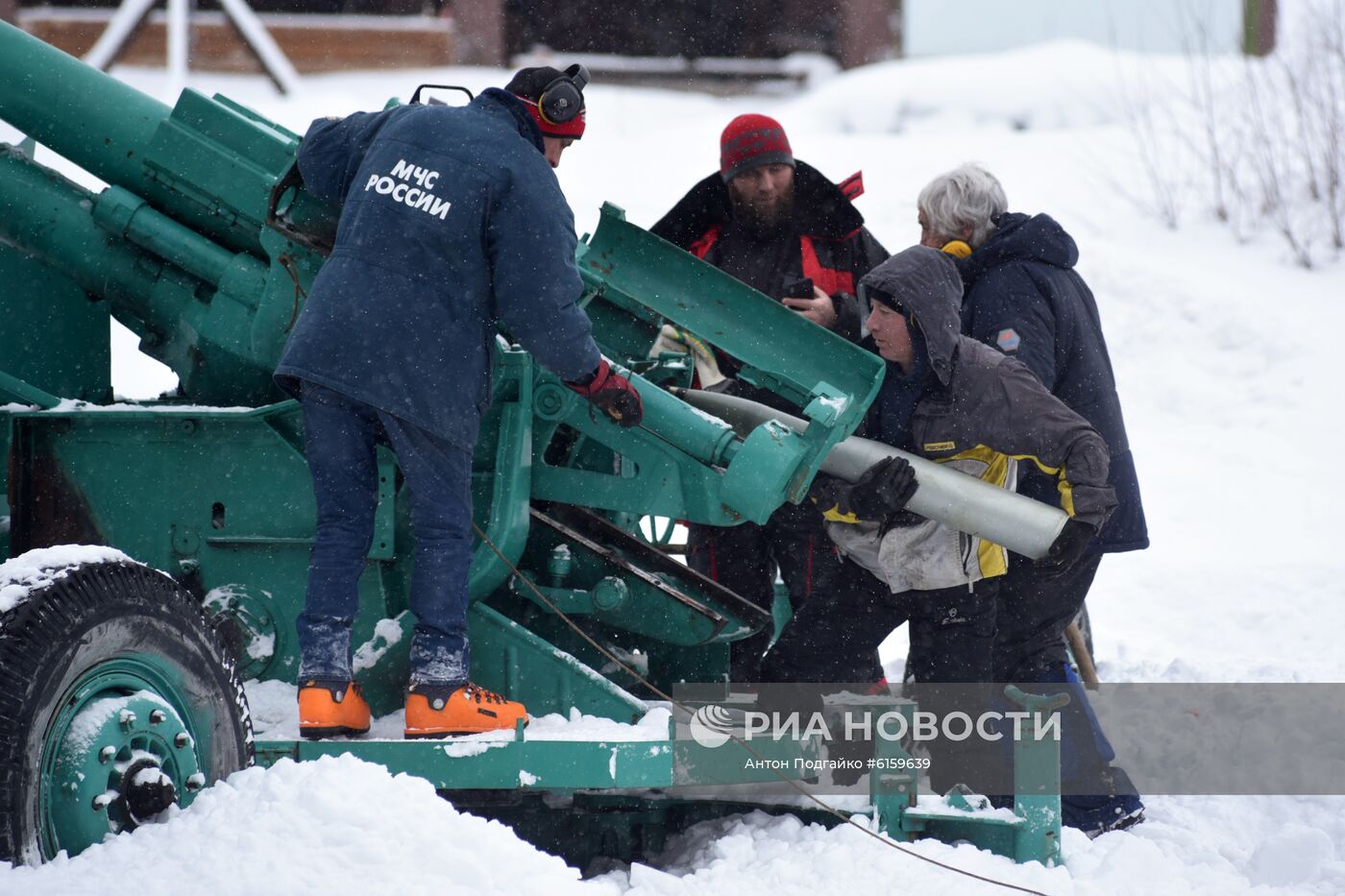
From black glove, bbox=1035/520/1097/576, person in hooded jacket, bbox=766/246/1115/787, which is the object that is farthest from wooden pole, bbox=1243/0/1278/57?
black glove, bbox=1035/520/1097/576

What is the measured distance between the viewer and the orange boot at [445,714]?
380 centimetres

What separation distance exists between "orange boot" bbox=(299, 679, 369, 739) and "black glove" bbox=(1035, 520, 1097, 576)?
1.97m

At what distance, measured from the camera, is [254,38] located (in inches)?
564

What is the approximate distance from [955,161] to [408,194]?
36.4ft

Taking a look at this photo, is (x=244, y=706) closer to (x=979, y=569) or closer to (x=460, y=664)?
(x=460, y=664)

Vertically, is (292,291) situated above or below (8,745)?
above

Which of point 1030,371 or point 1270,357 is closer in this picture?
point 1030,371

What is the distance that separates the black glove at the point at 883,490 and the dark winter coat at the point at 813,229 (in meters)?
1.30

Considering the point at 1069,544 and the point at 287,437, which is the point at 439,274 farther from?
the point at 1069,544

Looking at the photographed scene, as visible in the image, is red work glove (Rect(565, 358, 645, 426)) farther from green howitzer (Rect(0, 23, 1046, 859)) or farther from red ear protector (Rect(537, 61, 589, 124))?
red ear protector (Rect(537, 61, 589, 124))

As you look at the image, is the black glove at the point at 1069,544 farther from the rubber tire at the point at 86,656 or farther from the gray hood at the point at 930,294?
the rubber tire at the point at 86,656

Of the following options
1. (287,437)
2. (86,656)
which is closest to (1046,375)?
(287,437)

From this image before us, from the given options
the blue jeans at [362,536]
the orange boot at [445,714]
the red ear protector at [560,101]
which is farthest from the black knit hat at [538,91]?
the orange boot at [445,714]

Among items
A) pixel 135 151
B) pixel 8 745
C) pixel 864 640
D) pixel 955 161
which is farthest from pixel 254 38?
pixel 8 745
